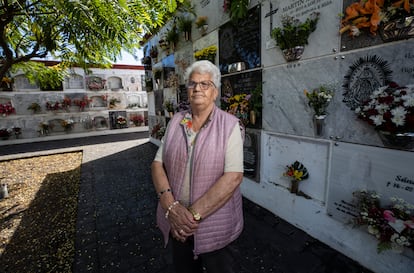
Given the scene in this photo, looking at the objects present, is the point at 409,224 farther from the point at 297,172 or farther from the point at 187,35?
the point at 187,35

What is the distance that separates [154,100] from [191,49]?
4.12 meters

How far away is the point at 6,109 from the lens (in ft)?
38.5

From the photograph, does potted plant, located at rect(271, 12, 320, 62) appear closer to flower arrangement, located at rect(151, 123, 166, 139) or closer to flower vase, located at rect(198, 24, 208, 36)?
flower vase, located at rect(198, 24, 208, 36)

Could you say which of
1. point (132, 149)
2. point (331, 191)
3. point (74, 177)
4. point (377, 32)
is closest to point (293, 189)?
point (331, 191)

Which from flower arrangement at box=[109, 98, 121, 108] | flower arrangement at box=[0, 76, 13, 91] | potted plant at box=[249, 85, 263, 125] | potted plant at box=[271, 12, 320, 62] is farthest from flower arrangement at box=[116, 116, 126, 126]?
potted plant at box=[271, 12, 320, 62]

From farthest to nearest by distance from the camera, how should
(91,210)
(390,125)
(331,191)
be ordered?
(91,210) → (331,191) → (390,125)

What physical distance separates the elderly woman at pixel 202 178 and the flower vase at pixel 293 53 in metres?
1.76

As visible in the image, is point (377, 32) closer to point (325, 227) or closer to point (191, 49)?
point (325, 227)

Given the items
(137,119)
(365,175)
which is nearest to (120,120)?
(137,119)

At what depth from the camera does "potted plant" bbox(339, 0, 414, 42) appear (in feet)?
6.23

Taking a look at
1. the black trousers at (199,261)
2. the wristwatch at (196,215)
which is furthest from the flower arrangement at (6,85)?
the wristwatch at (196,215)

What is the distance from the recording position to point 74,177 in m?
5.96

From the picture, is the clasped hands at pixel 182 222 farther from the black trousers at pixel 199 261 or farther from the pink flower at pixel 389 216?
the pink flower at pixel 389 216

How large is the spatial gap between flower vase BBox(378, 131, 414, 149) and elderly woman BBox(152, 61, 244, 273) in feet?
5.14
